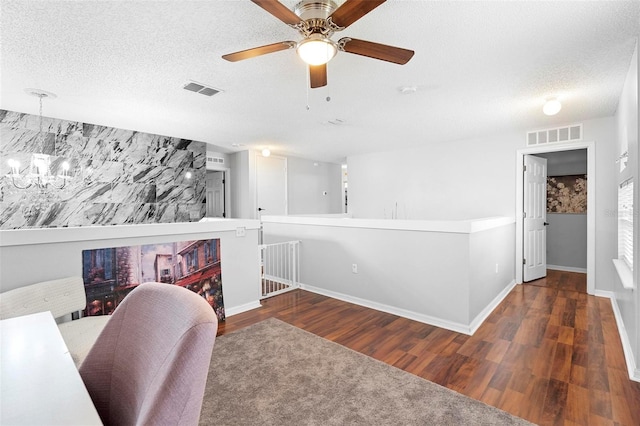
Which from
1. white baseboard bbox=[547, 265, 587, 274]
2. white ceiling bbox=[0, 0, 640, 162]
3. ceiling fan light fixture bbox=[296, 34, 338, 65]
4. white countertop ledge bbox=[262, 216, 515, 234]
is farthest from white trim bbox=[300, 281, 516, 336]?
ceiling fan light fixture bbox=[296, 34, 338, 65]

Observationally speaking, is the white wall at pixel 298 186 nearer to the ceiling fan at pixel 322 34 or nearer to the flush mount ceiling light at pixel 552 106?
the ceiling fan at pixel 322 34

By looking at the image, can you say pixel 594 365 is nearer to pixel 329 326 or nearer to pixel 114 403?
pixel 329 326

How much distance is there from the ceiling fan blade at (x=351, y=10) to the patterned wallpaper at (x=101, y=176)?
429cm

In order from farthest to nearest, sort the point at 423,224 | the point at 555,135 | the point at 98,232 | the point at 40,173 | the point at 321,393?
the point at 555,135
the point at 40,173
the point at 423,224
the point at 98,232
the point at 321,393

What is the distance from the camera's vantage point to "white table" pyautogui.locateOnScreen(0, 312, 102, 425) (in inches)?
26.1

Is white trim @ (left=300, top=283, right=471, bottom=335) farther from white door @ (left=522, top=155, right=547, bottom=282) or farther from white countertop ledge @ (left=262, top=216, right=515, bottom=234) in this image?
white door @ (left=522, top=155, right=547, bottom=282)

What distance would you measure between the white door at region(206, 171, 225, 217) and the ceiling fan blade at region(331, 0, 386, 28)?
18.7 feet

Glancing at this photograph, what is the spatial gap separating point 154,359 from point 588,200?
17.9ft

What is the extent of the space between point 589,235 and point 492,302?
192 cm

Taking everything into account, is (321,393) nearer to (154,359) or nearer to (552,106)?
(154,359)

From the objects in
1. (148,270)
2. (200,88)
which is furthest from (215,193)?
(148,270)

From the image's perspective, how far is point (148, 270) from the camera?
2.81 m

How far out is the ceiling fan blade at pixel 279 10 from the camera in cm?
146

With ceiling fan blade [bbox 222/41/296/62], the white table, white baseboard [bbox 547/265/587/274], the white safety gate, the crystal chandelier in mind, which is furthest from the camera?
white baseboard [bbox 547/265/587/274]
